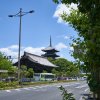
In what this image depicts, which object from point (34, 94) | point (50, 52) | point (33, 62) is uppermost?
point (50, 52)

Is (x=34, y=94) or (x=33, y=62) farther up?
(x=33, y=62)

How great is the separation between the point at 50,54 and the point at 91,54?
124 m

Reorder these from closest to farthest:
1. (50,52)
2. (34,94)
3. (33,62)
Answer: (34,94) < (33,62) < (50,52)

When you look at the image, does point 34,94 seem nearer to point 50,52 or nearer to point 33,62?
point 33,62

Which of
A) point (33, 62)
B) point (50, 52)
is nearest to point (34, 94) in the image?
point (33, 62)

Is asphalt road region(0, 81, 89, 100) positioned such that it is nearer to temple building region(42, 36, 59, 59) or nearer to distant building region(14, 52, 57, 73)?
distant building region(14, 52, 57, 73)

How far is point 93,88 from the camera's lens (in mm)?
4969

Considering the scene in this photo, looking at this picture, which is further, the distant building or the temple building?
the temple building

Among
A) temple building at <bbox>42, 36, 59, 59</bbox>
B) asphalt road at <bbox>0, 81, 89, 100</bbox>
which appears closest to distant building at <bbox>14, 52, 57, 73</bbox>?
temple building at <bbox>42, 36, 59, 59</bbox>

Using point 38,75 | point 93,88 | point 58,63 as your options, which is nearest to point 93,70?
point 93,88

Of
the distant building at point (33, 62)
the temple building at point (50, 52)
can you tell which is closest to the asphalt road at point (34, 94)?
the distant building at point (33, 62)

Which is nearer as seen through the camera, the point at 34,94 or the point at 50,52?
the point at 34,94

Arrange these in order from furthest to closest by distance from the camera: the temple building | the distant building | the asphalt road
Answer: the temple building → the distant building → the asphalt road

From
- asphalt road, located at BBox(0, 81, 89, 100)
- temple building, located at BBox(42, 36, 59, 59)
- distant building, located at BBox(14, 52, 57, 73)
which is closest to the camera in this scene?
asphalt road, located at BBox(0, 81, 89, 100)
